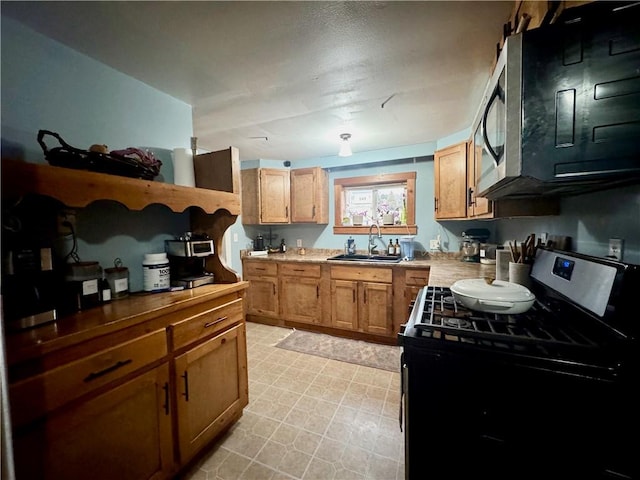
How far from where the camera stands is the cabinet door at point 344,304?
2982mm

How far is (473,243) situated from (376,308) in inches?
50.0

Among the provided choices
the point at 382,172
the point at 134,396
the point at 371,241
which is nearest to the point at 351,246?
the point at 371,241

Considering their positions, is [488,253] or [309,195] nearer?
[488,253]

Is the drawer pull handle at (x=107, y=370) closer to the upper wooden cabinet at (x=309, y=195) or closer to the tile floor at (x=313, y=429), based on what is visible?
the tile floor at (x=313, y=429)

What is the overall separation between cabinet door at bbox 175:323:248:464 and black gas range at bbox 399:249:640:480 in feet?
3.59

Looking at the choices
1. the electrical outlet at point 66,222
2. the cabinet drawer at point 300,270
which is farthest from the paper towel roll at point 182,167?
the cabinet drawer at point 300,270

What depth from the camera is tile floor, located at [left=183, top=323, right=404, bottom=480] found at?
1.41 meters

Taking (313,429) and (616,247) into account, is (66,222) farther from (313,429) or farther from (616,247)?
(616,247)

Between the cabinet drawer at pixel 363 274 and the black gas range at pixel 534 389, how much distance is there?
184cm

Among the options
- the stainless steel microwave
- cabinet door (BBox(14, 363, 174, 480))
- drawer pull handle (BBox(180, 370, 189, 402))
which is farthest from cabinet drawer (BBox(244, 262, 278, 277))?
the stainless steel microwave

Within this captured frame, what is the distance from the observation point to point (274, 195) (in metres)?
3.60

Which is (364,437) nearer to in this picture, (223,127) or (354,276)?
(354,276)

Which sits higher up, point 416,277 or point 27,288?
point 27,288

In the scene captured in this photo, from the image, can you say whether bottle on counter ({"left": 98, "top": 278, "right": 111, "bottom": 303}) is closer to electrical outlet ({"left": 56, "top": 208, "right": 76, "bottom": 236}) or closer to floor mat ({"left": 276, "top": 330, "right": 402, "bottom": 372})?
electrical outlet ({"left": 56, "top": 208, "right": 76, "bottom": 236})
